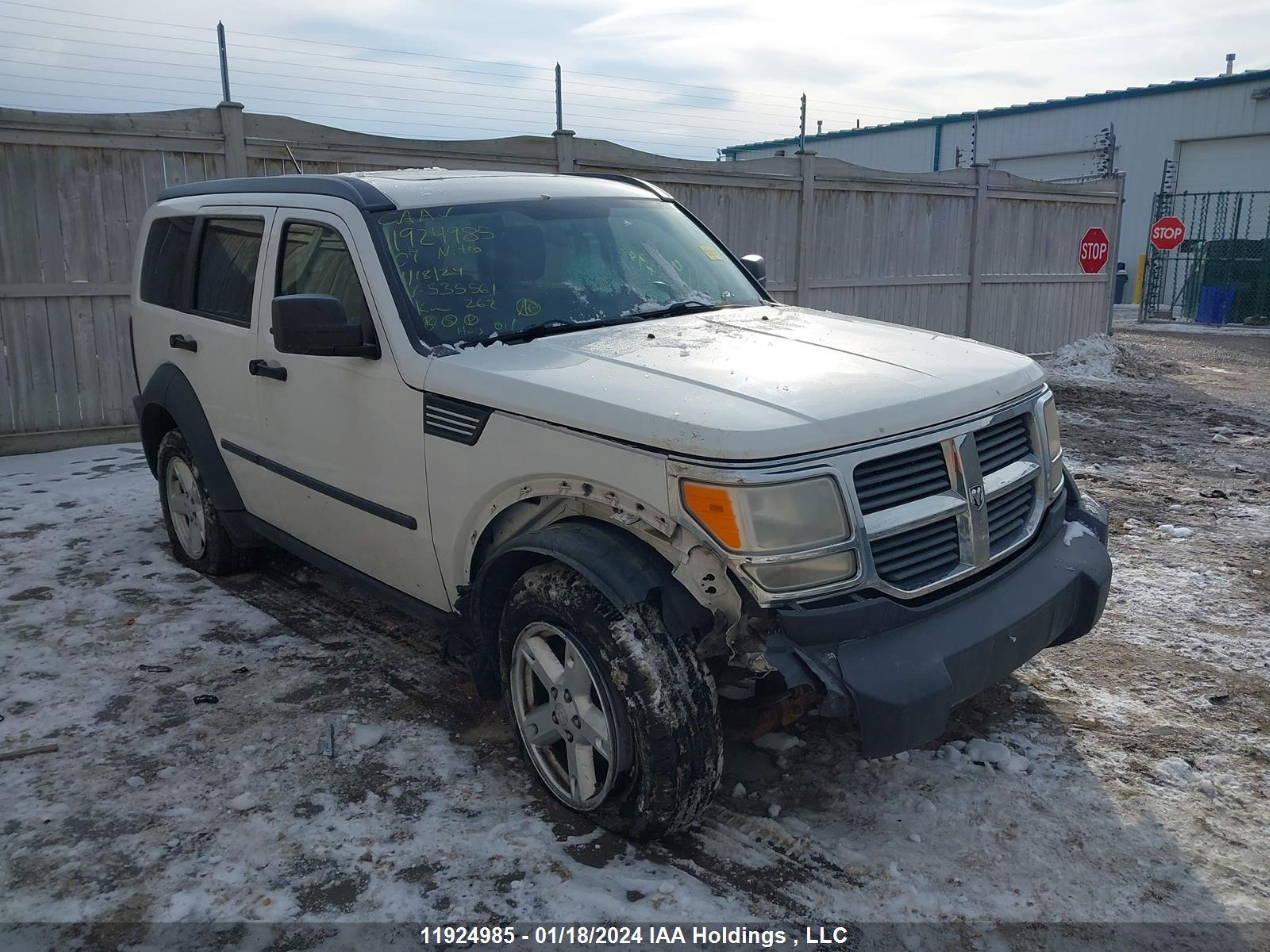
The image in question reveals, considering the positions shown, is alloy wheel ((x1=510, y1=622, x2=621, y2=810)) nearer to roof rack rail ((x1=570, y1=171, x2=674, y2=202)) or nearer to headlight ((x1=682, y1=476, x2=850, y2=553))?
headlight ((x1=682, y1=476, x2=850, y2=553))

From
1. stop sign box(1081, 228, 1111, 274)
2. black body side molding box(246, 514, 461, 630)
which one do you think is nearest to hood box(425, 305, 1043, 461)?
black body side molding box(246, 514, 461, 630)

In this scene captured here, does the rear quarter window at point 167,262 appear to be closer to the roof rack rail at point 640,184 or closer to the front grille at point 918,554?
the roof rack rail at point 640,184

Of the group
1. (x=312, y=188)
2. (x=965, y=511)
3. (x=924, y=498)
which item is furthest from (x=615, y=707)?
(x=312, y=188)

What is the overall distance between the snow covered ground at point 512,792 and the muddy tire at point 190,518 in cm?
20

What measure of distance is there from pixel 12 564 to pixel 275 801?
10.8 ft

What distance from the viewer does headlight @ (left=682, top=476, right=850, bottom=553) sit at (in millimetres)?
2639

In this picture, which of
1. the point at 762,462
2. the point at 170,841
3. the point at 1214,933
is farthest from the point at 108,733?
the point at 1214,933

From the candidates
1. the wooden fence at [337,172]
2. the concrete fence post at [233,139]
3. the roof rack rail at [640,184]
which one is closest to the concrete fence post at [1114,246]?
the wooden fence at [337,172]

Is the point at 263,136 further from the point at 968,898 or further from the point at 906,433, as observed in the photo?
the point at 968,898

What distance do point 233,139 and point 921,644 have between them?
25.1 feet

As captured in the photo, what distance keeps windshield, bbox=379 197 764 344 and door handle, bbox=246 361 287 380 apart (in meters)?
0.78

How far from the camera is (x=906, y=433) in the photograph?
2.90 meters

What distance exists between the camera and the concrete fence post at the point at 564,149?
9727 mm

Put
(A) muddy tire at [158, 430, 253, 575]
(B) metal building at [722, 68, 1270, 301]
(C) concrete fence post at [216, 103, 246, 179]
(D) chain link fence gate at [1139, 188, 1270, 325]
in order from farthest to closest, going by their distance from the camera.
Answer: (B) metal building at [722, 68, 1270, 301] → (D) chain link fence gate at [1139, 188, 1270, 325] → (C) concrete fence post at [216, 103, 246, 179] → (A) muddy tire at [158, 430, 253, 575]
